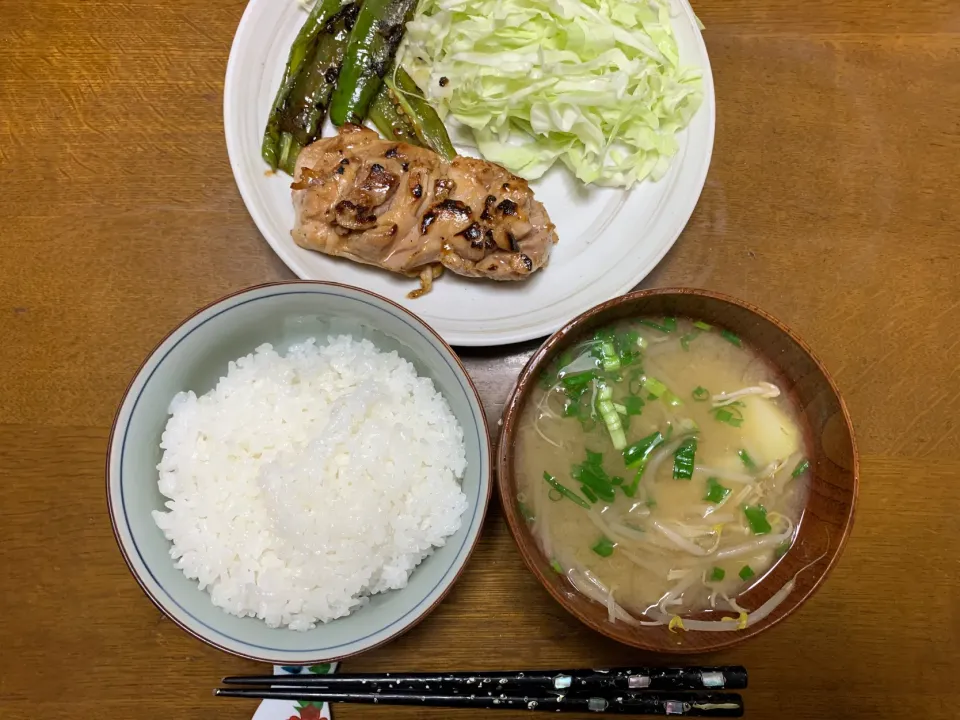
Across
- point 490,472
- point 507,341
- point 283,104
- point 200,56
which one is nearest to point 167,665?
point 490,472

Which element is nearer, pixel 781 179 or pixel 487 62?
pixel 487 62

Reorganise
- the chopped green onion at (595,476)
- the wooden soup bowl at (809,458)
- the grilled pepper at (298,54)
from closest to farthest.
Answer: the wooden soup bowl at (809,458) → the chopped green onion at (595,476) → the grilled pepper at (298,54)

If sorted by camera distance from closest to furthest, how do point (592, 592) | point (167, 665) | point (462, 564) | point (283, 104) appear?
point (462, 564) < point (592, 592) < point (167, 665) < point (283, 104)

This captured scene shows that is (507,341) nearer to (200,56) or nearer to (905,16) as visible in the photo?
(200,56)

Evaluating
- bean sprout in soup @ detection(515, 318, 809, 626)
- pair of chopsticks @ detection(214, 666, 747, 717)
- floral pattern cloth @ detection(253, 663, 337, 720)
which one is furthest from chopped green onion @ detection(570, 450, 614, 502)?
floral pattern cloth @ detection(253, 663, 337, 720)

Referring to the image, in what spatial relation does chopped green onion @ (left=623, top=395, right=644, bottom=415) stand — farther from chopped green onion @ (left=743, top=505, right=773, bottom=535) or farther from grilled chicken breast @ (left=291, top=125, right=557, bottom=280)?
grilled chicken breast @ (left=291, top=125, right=557, bottom=280)

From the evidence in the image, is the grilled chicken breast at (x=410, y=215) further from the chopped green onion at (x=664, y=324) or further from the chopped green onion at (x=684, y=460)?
the chopped green onion at (x=684, y=460)

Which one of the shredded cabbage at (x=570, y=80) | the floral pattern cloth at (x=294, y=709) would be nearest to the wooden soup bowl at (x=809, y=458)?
the shredded cabbage at (x=570, y=80)
